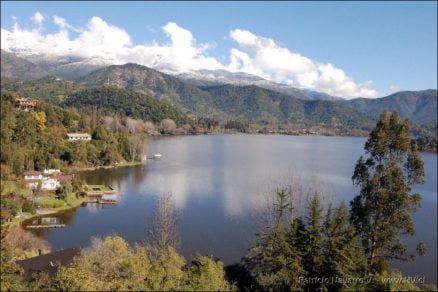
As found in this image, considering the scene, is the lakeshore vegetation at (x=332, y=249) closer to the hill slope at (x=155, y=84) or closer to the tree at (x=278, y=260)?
the tree at (x=278, y=260)

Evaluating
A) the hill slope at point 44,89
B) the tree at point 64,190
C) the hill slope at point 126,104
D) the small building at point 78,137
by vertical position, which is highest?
the hill slope at point 44,89

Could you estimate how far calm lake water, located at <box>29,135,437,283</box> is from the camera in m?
22.6

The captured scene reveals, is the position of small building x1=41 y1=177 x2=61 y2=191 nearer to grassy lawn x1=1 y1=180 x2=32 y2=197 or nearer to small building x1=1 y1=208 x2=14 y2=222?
grassy lawn x1=1 y1=180 x2=32 y2=197

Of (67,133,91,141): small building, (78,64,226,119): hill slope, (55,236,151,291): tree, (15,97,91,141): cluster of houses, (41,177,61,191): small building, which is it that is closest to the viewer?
(55,236,151,291): tree

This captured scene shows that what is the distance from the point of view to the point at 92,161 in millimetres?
46656

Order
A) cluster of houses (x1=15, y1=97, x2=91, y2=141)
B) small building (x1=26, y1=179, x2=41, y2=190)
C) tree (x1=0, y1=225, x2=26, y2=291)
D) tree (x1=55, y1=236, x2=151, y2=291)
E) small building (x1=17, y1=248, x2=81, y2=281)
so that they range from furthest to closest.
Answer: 1. cluster of houses (x1=15, y1=97, x2=91, y2=141)
2. small building (x1=26, y1=179, x2=41, y2=190)
3. small building (x1=17, y1=248, x2=81, y2=281)
4. tree (x1=55, y1=236, x2=151, y2=291)
5. tree (x1=0, y1=225, x2=26, y2=291)

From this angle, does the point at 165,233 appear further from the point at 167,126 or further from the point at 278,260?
the point at 167,126

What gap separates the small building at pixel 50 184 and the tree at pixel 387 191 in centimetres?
2619

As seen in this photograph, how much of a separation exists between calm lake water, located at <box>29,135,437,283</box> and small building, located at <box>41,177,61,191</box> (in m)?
4.28

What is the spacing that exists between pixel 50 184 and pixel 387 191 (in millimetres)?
27450

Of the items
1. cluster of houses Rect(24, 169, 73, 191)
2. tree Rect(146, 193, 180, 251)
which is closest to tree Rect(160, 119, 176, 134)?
cluster of houses Rect(24, 169, 73, 191)

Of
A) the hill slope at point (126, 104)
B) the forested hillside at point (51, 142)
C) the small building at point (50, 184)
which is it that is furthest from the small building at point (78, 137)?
the hill slope at point (126, 104)

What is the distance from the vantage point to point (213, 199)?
32.2 m

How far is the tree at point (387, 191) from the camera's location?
40.0ft
